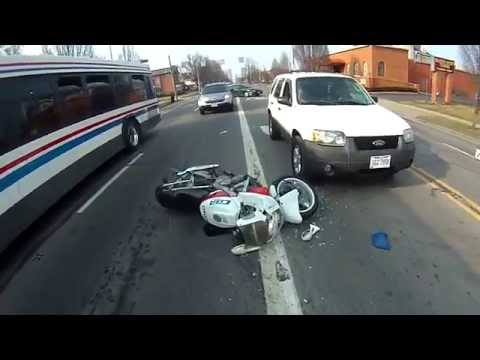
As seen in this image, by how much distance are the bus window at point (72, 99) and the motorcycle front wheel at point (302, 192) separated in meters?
4.22

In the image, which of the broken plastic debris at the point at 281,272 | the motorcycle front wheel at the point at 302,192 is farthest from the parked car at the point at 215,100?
the broken plastic debris at the point at 281,272

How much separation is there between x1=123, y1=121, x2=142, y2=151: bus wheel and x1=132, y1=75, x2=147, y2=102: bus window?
99 cm

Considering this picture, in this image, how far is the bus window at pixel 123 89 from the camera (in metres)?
9.56

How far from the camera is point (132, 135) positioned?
1023 cm

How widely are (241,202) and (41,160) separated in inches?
128

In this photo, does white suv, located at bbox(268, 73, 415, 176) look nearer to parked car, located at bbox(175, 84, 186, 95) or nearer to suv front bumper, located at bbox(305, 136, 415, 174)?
suv front bumper, located at bbox(305, 136, 415, 174)

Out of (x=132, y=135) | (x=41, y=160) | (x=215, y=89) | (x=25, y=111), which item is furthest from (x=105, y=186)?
(x=215, y=89)

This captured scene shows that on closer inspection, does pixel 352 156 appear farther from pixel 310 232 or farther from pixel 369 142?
pixel 310 232

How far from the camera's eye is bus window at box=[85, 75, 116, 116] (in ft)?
26.0

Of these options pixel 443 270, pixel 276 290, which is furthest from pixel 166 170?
pixel 443 270
